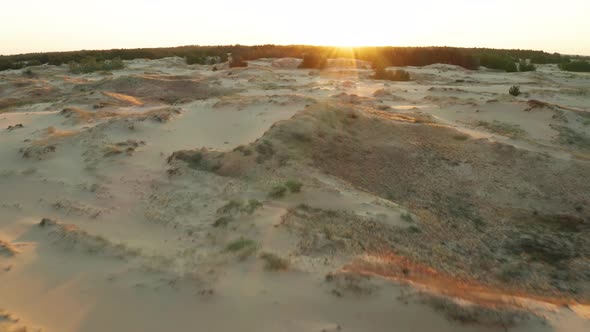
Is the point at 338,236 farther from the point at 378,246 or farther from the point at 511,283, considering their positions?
the point at 511,283

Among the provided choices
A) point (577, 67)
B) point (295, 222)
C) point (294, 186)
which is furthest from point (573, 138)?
point (577, 67)

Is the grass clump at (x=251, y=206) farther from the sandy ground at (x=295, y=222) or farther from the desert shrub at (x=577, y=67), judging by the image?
the desert shrub at (x=577, y=67)

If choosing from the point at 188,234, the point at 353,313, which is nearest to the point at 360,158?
the point at 188,234

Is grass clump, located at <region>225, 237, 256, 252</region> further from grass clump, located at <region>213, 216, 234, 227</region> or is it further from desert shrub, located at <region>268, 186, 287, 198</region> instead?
desert shrub, located at <region>268, 186, 287, 198</region>

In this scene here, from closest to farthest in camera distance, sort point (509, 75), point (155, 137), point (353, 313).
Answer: point (353, 313) < point (155, 137) < point (509, 75)

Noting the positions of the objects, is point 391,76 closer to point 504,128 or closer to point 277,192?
point 504,128

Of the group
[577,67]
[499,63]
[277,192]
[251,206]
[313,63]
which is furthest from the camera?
[499,63]

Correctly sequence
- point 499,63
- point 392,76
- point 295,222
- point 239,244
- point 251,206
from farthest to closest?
point 499,63 → point 392,76 → point 251,206 → point 295,222 → point 239,244
